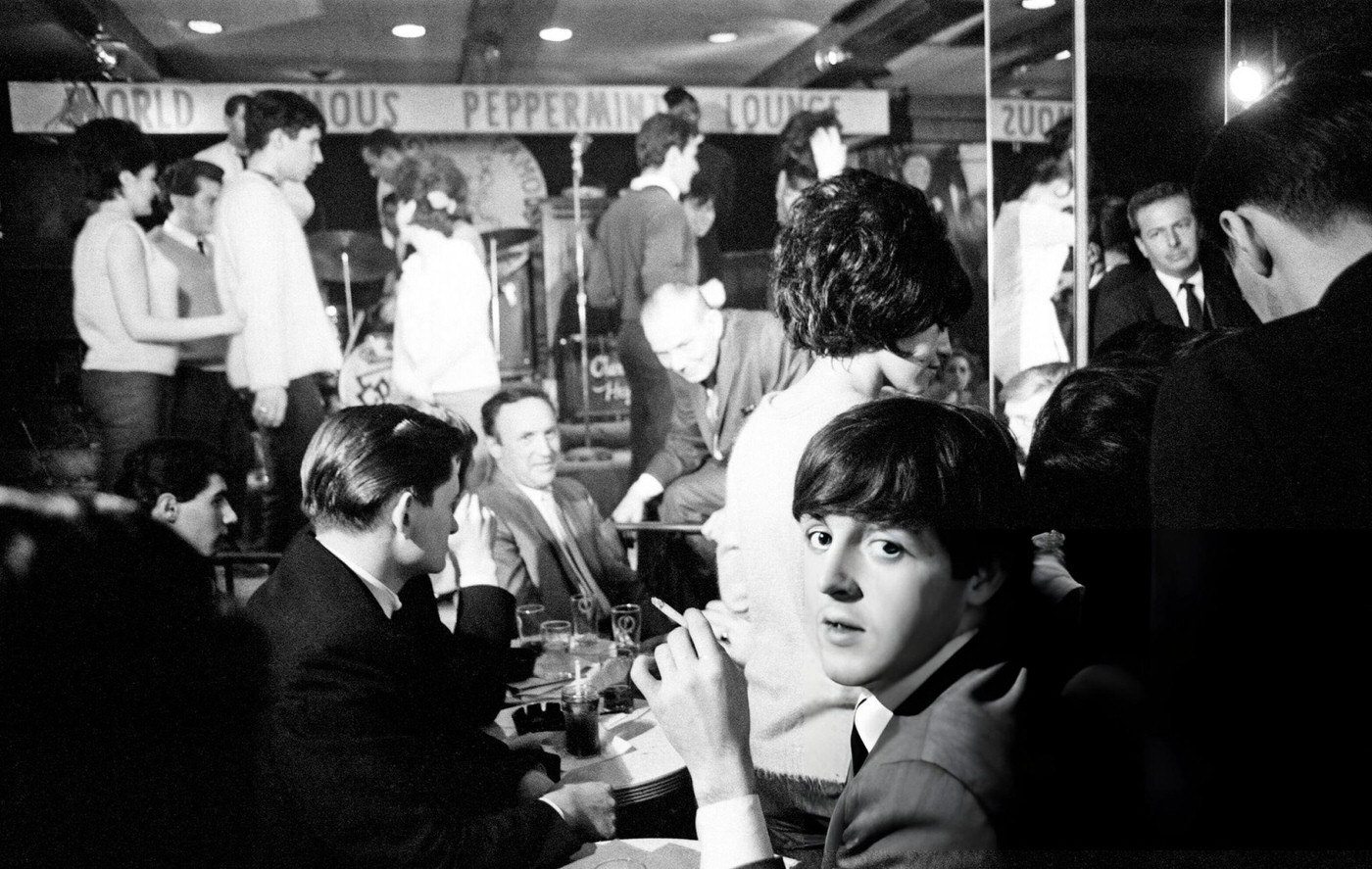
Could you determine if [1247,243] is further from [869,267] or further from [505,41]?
[505,41]

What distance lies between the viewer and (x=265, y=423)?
8.03 feet

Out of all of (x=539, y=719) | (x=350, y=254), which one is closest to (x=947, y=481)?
(x=539, y=719)

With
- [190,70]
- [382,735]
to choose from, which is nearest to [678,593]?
[382,735]

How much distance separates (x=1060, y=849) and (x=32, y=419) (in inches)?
86.1

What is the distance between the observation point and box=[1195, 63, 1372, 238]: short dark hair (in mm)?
1044

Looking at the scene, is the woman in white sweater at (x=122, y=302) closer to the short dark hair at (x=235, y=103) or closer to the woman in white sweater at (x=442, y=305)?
the short dark hair at (x=235, y=103)

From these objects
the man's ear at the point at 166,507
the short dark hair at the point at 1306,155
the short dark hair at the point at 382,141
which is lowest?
the man's ear at the point at 166,507

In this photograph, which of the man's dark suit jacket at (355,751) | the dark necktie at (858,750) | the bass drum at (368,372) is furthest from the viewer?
the bass drum at (368,372)

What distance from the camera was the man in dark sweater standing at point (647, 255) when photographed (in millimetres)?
2609

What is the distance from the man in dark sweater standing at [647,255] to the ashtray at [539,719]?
0.88 meters

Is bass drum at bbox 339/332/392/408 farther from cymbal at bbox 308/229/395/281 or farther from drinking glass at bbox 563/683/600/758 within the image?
drinking glass at bbox 563/683/600/758

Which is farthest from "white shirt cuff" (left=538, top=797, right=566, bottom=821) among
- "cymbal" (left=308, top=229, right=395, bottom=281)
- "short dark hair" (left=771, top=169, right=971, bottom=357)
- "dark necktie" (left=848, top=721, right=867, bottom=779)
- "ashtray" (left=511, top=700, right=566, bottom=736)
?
"cymbal" (left=308, top=229, right=395, bottom=281)

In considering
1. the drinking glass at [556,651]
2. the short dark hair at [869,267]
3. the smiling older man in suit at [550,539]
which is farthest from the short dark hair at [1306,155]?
the smiling older man in suit at [550,539]

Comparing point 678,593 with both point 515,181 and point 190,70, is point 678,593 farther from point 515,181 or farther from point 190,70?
point 190,70
